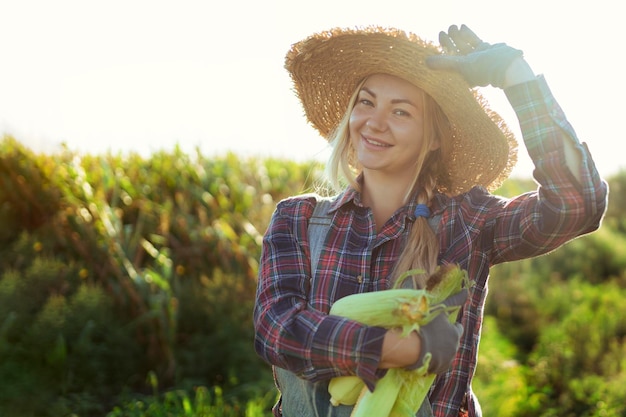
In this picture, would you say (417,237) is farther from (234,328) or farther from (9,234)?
(9,234)

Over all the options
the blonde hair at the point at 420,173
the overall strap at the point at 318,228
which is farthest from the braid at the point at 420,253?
the overall strap at the point at 318,228

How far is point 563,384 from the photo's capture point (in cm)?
503

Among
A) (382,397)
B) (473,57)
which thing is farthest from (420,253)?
(473,57)

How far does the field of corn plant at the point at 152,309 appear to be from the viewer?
385 centimetres

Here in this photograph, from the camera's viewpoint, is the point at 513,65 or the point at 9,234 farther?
the point at 9,234

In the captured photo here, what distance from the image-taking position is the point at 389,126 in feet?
7.06

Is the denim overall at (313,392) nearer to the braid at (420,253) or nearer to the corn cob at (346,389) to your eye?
the corn cob at (346,389)

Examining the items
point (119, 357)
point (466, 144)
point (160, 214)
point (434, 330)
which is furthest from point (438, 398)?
point (160, 214)

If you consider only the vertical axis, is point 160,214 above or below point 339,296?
below

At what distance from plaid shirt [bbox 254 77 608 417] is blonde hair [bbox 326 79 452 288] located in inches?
1.8

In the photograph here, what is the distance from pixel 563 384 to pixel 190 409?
273 cm

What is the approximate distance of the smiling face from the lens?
7.08 feet

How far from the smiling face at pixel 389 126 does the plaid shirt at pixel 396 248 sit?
0.48ft

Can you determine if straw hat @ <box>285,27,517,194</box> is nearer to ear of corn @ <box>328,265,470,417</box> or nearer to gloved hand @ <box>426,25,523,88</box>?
gloved hand @ <box>426,25,523,88</box>
